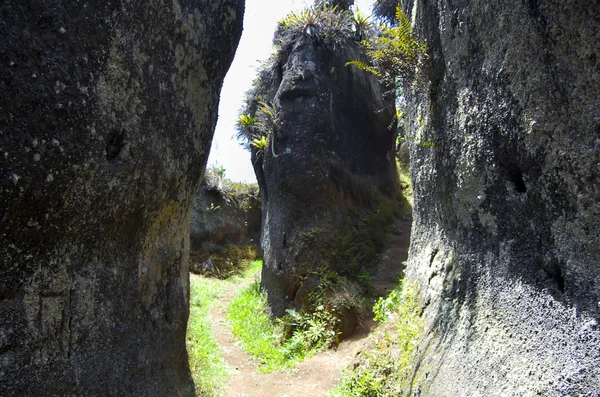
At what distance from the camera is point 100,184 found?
320cm

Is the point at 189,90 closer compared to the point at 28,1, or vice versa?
the point at 28,1

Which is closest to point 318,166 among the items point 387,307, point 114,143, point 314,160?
point 314,160

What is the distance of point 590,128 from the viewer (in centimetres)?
241

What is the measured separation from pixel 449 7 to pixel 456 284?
2.54 meters

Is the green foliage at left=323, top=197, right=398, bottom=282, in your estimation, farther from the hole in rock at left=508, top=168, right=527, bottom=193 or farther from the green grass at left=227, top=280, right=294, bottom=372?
the hole in rock at left=508, top=168, right=527, bottom=193

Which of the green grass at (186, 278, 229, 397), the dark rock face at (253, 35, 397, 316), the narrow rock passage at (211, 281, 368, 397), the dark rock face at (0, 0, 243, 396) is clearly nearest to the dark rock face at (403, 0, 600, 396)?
the narrow rock passage at (211, 281, 368, 397)

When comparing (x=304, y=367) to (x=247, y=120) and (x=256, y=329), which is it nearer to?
(x=256, y=329)

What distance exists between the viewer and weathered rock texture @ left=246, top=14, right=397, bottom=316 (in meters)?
9.17

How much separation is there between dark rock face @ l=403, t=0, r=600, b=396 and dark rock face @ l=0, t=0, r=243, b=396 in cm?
240

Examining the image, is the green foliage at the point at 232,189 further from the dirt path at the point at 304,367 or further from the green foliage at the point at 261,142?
the dirt path at the point at 304,367

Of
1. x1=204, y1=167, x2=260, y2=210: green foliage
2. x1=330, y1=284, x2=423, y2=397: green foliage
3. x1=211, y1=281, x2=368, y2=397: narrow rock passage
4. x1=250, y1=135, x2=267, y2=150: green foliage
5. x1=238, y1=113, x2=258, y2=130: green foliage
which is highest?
x1=238, y1=113, x2=258, y2=130: green foliage

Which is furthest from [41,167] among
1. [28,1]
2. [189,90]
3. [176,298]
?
[176,298]

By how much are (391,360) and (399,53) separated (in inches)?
131

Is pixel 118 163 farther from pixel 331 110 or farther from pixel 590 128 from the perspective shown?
pixel 331 110
